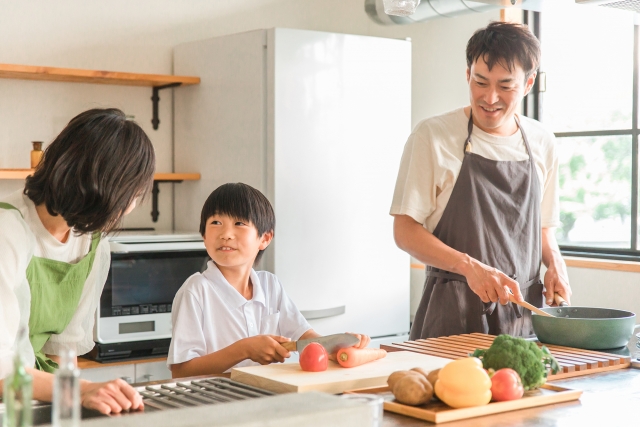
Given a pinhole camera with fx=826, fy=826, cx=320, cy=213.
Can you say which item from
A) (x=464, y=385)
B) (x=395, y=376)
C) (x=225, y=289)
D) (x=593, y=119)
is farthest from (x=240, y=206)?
(x=593, y=119)

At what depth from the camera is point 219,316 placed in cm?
188

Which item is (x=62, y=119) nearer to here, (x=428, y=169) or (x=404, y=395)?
(x=428, y=169)

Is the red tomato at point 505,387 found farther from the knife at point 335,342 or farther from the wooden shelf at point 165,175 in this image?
the wooden shelf at point 165,175

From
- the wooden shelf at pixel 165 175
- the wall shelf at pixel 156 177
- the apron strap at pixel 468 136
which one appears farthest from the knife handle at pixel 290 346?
the wooden shelf at pixel 165 175

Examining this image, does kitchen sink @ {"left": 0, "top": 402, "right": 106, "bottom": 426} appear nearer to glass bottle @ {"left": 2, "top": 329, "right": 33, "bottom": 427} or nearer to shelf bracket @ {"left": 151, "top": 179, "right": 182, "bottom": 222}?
glass bottle @ {"left": 2, "top": 329, "right": 33, "bottom": 427}

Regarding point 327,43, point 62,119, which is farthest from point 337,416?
point 62,119

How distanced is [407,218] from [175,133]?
1.73 metres

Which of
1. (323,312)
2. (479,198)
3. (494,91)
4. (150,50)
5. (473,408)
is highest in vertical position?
(150,50)

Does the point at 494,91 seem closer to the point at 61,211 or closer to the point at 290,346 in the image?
the point at 290,346

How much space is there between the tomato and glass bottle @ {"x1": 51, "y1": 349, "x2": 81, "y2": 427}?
2.27 feet

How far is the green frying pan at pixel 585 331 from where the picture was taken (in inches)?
68.9

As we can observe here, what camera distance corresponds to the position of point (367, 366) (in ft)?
4.83

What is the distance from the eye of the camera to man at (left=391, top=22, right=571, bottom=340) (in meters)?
2.09

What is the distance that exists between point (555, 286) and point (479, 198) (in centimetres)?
31
